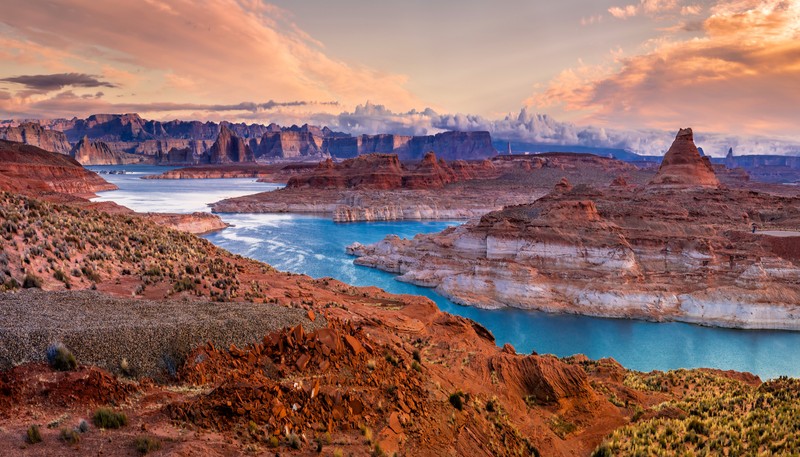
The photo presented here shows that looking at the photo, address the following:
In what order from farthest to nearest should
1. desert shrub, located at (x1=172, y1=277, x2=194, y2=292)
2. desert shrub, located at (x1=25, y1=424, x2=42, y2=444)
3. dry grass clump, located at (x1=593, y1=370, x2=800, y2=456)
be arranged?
desert shrub, located at (x1=172, y1=277, x2=194, y2=292)
dry grass clump, located at (x1=593, y1=370, x2=800, y2=456)
desert shrub, located at (x1=25, y1=424, x2=42, y2=444)

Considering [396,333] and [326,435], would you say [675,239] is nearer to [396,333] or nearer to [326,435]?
[396,333]

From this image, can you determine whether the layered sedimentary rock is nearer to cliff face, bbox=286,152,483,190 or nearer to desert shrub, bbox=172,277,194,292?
desert shrub, bbox=172,277,194,292

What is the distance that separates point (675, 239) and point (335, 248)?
43.3 metres

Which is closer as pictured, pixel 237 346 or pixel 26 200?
pixel 237 346

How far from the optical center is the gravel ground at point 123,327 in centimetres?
991

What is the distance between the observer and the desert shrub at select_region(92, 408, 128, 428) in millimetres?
8031

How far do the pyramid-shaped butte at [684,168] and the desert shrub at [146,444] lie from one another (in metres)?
85.6

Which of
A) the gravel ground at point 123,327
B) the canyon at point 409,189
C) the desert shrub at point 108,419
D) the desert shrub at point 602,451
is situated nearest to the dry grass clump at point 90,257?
the gravel ground at point 123,327

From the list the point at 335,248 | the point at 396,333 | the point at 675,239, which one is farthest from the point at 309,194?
the point at 396,333

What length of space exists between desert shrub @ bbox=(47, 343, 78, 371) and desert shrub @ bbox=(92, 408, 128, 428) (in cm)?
191

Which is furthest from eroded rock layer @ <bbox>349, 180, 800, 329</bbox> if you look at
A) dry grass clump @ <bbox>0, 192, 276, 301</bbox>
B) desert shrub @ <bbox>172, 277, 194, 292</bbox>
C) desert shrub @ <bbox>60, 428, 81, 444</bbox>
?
desert shrub @ <bbox>60, 428, 81, 444</bbox>

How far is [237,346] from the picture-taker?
12000 millimetres

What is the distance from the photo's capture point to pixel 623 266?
38.9 meters

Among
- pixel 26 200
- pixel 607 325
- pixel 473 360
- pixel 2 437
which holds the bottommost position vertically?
pixel 607 325
